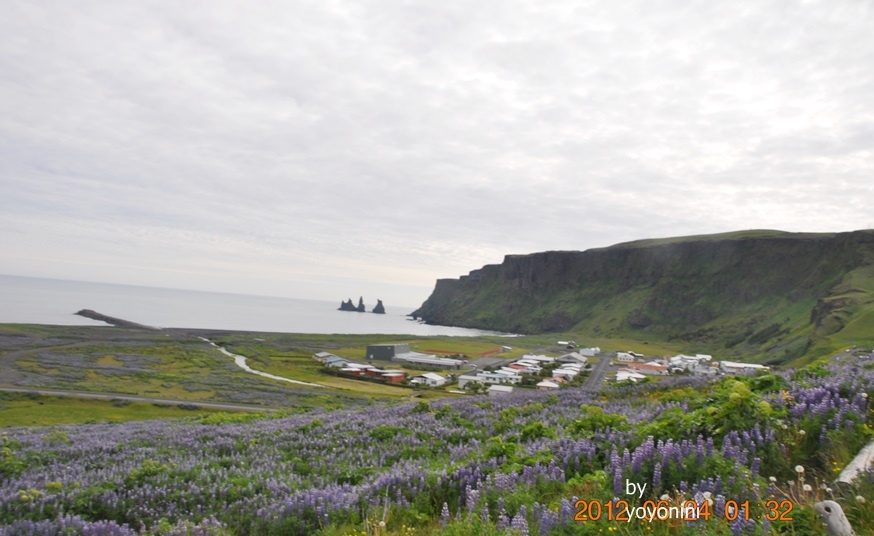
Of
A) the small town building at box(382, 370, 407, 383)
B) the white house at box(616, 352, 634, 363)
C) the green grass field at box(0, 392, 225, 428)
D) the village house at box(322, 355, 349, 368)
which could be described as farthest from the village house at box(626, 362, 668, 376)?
the green grass field at box(0, 392, 225, 428)

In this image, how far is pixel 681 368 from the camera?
107 metres

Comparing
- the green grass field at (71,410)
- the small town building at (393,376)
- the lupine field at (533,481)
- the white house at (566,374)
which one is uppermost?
the lupine field at (533,481)

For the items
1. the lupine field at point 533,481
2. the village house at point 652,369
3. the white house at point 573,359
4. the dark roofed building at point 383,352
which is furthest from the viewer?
the dark roofed building at point 383,352

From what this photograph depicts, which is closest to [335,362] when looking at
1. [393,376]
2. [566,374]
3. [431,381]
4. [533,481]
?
[393,376]

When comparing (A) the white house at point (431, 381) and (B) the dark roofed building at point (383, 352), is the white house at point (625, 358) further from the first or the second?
(A) the white house at point (431, 381)

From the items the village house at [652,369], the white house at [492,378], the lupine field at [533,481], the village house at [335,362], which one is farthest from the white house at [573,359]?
the lupine field at [533,481]

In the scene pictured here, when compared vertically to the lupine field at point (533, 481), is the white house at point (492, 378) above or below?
below

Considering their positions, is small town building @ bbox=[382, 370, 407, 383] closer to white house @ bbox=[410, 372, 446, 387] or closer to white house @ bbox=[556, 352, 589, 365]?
white house @ bbox=[410, 372, 446, 387]

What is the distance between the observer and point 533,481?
6.37m

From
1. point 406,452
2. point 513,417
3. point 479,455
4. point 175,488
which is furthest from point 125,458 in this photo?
point 513,417

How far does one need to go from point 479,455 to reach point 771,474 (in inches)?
167

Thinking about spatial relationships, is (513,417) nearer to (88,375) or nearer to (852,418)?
(852,418)

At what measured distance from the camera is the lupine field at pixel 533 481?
4758 millimetres

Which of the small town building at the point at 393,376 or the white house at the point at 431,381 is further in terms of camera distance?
the small town building at the point at 393,376
